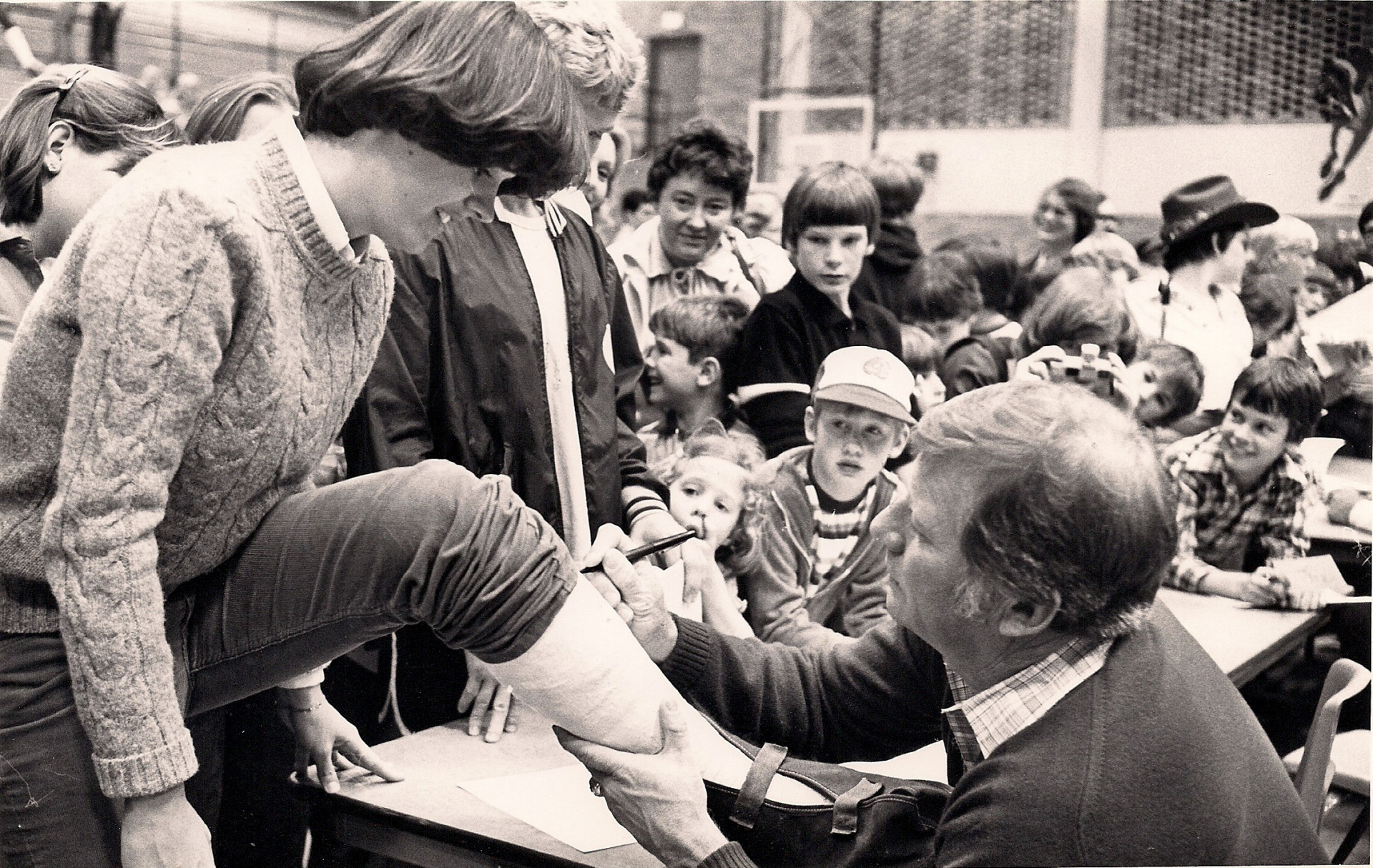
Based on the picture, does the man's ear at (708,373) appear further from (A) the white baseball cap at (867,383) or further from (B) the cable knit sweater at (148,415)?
(B) the cable knit sweater at (148,415)

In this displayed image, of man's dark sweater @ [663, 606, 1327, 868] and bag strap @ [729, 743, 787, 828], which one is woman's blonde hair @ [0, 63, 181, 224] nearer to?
bag strap @ [729, 743, 787, 828]

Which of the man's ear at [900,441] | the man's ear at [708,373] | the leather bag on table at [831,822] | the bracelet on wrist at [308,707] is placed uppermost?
the man's ear at [708,373]

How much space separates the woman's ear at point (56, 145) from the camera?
1477 mm

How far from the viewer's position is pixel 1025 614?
119 centimetres

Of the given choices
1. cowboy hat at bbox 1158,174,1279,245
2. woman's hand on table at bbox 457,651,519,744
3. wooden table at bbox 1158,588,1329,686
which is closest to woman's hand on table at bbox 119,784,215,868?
woman's hand on table at bbox 457,651,519,744

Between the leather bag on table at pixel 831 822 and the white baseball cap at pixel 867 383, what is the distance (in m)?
0.98

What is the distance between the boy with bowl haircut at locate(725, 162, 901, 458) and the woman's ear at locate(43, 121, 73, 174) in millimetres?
1386

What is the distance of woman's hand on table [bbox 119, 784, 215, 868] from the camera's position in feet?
3.68

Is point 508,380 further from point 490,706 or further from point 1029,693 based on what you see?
point 1029,693

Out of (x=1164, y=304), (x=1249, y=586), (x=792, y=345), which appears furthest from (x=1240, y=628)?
(x=1164, y=304)

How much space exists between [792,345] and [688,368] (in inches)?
12.9

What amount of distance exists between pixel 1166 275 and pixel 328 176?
3.64 meters

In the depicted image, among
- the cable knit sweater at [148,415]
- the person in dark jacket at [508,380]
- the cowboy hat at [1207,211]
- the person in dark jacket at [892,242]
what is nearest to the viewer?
the cable knit sweater at [148,415]

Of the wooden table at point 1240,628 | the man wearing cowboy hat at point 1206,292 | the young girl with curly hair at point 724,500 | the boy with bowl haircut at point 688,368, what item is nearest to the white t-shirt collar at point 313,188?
the young girl with curly hair at point 724,500
